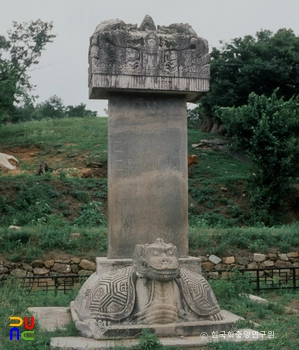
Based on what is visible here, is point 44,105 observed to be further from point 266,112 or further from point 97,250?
point 97,250

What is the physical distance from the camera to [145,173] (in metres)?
6.37

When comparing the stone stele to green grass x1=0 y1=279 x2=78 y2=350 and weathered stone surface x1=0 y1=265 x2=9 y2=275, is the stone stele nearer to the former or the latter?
green grass x1=0 y1=279 x2=78 y2=350

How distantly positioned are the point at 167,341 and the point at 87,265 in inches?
292

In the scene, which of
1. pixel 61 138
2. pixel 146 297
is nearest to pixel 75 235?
pixel 146 297

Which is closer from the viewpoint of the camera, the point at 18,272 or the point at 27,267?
the point at 18,272

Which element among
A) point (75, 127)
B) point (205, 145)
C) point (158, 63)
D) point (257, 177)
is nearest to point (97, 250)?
point (158, 63)

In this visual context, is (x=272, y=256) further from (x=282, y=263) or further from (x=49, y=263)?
(x=49, y=263)

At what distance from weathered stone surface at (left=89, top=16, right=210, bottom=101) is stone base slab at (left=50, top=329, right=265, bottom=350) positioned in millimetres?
2909

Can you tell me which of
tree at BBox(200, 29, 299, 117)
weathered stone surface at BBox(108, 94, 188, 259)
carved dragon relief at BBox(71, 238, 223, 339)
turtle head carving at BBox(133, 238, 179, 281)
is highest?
tree at BBox(200, 29, 299, 117)

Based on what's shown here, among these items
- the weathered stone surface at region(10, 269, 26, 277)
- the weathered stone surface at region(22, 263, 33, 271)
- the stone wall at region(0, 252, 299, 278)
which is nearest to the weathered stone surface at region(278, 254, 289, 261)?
the stone wall at region(0, 252, 299, 278)

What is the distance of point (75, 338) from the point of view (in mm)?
5211

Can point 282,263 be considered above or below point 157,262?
below

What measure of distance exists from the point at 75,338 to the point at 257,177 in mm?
14678

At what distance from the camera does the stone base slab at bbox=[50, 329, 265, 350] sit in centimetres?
488
